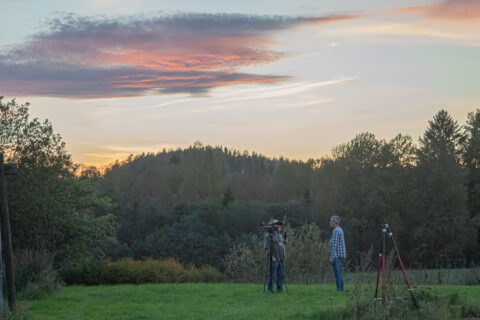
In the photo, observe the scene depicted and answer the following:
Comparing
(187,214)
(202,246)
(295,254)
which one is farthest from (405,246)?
(295,254)

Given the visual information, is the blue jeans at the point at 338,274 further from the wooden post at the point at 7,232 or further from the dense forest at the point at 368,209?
the dense forest at the point at 368,209

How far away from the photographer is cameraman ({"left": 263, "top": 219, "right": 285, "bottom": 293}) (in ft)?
57.3

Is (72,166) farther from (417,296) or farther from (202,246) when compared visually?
(202,246)

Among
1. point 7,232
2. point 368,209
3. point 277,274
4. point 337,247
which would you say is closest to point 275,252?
point 277,274

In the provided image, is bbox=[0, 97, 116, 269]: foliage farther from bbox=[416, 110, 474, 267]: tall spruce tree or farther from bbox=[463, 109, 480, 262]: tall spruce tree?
bbox=[463, 109, 480, 262]: tall spruce tree

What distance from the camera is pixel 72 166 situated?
99.8ft

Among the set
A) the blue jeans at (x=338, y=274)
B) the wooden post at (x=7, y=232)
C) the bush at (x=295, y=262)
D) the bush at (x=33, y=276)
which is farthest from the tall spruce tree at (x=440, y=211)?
the wooden post at (x=7, y=232)

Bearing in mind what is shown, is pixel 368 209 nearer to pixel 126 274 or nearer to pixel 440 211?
pixel 440 211

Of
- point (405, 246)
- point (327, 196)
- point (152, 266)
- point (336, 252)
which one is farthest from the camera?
point (327, 196)

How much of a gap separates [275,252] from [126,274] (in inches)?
320

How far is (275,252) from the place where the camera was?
688 inches

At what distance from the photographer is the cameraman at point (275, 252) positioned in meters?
17.5

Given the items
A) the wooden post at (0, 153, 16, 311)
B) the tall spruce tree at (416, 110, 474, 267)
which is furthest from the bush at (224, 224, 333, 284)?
the tall spruce tree at (416, 110, 474, 267)

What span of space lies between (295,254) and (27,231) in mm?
12706
